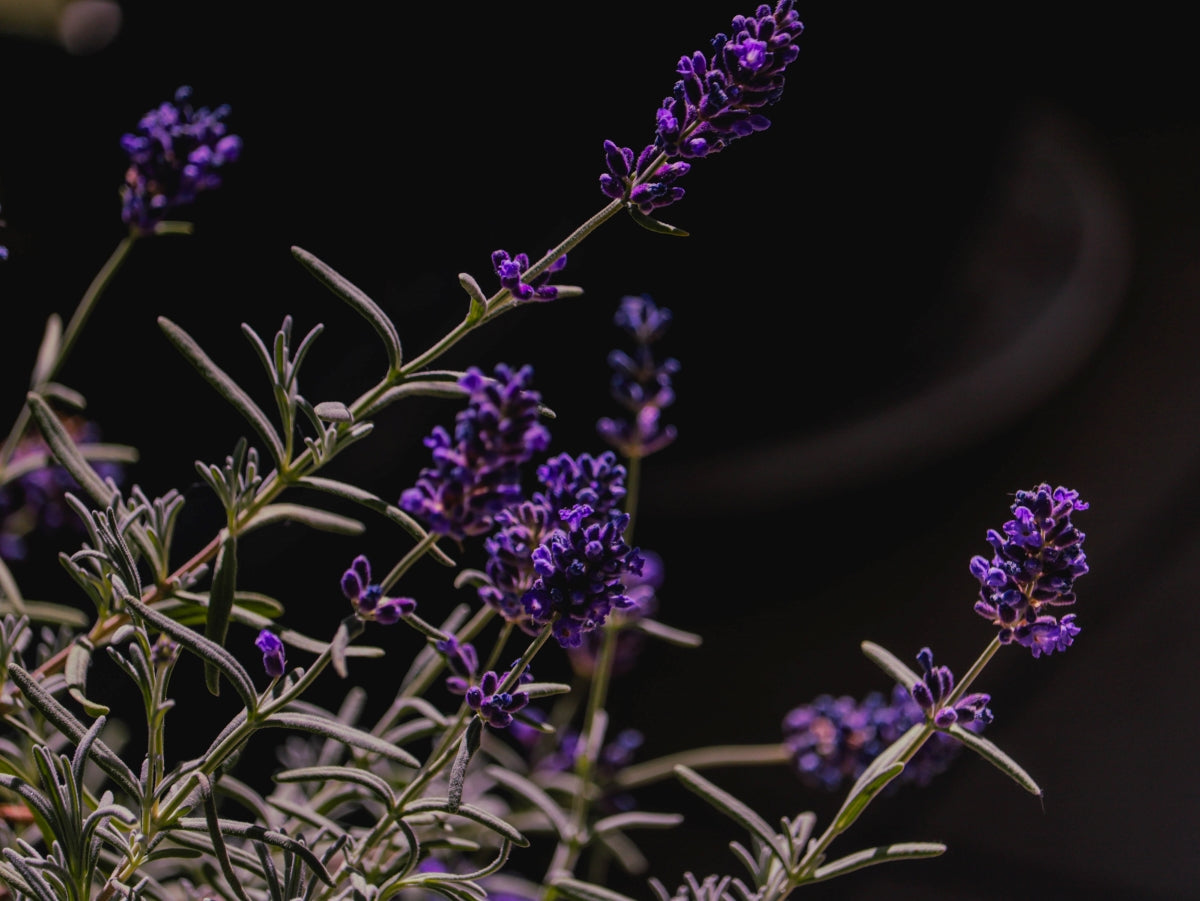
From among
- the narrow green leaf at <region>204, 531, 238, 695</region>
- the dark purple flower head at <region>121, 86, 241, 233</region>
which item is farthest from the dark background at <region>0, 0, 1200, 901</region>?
the narrow green leaf at <region>204, 531, 238, 695</region>

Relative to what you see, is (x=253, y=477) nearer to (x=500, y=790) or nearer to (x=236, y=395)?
(x=236, y=395)

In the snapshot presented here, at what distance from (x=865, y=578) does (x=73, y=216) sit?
55.0 inches

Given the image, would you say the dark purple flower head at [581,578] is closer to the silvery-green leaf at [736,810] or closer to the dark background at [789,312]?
the silvery-green leaf at [736,810]

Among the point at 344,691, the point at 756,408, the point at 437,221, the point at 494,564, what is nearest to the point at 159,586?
the point at 494,564

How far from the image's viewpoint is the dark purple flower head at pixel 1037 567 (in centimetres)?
49

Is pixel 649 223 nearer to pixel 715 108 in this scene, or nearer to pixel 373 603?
pixel 715 108

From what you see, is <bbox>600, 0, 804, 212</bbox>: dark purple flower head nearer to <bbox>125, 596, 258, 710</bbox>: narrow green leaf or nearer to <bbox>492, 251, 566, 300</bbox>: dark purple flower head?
<bbox>492, 251, 566, 300</bbox>: dark purple flower head

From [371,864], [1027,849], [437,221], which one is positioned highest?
[437,221]

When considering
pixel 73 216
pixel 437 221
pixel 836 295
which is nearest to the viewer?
pixel 73 216

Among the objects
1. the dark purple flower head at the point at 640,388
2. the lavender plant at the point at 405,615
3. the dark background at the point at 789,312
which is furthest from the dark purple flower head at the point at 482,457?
the dark background at the point at 789,312

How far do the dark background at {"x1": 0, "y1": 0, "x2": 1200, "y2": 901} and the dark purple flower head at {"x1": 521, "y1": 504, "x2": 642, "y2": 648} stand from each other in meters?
1.07

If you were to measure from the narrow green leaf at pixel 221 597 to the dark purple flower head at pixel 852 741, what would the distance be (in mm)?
485

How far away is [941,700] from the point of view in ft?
1.76

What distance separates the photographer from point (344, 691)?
1.55m
